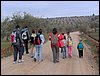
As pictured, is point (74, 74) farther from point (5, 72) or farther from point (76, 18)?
point (76, 18)

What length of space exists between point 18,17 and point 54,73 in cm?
3081

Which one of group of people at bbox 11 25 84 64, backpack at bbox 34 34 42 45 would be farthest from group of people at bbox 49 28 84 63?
backpack at bbox 34 34 42 45

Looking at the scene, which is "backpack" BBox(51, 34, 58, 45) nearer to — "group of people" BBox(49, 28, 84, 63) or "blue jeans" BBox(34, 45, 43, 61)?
"group of people" BBox(49, 28, 84, 63)

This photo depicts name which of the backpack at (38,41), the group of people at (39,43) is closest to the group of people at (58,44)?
the group of people at (39,43)

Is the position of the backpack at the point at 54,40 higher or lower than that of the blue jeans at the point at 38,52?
higher

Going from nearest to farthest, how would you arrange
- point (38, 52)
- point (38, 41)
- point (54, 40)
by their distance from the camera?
1. point (54, 40)
2. point (38, 41)
3. point (38, 52)

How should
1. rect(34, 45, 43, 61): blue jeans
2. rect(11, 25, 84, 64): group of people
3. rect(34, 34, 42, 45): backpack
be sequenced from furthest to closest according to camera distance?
rect(34, 45, 43, 61): blue jeans → rect(34, 34, 42, 45): backpack → rect(11, 25, 84, 64): group of people

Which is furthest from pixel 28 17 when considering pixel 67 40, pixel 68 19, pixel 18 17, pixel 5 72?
pixel 68 19

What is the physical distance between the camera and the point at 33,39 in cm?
1725

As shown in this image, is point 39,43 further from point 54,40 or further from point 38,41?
point 54,40

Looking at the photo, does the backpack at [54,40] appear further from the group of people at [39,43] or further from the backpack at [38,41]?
the backpack at [38,41]

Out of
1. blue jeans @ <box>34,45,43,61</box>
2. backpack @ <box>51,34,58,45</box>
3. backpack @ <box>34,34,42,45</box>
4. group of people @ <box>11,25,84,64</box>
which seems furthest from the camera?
blue jeans @ <box>34,45,43,61</box>

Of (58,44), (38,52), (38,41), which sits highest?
(38,41)

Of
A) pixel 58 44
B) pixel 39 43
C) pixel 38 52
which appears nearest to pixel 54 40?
pixel 58 44
